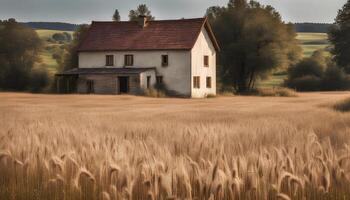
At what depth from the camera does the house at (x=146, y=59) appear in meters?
49.8

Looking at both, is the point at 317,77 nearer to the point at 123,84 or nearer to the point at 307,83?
the point at 307,83

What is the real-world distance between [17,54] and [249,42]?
32276 mm

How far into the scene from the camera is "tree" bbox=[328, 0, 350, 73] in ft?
155

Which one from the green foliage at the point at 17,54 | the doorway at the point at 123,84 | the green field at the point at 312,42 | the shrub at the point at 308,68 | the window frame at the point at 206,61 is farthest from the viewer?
the green field at the point at 312,42

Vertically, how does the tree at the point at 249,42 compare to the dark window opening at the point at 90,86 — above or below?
above

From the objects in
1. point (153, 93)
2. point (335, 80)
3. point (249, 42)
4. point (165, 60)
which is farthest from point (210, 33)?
point (335, 80)

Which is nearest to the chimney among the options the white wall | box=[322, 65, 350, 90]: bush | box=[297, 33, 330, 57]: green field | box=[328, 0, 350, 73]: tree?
the white wall

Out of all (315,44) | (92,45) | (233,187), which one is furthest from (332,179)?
(315,44)

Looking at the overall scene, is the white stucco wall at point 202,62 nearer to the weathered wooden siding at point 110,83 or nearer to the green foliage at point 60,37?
the weathered wooden siding at point 110,83

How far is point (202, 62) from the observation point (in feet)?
174

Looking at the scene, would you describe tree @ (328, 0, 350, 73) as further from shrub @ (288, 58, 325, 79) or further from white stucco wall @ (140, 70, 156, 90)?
shrub @ (288, 58, 325, 79)

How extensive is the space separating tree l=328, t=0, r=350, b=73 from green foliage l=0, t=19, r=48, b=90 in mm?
33644

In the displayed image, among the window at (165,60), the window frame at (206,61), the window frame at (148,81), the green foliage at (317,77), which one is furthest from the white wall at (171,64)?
the green foliage at (317,77)

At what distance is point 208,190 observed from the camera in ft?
15.4
